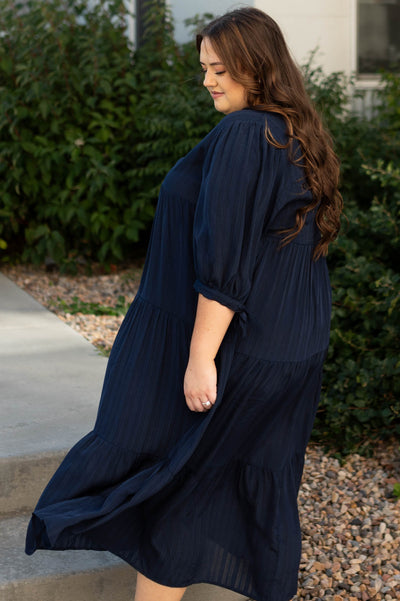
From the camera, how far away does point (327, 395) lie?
3.48m

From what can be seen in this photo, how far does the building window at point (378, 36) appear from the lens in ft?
18.0

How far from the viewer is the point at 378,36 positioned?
554cm

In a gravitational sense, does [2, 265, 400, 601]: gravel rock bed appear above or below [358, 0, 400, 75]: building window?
below

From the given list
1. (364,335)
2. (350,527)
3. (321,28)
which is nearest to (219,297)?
(350,527)

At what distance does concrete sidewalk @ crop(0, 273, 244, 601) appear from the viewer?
7.70ft

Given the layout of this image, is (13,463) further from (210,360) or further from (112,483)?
(210,360)

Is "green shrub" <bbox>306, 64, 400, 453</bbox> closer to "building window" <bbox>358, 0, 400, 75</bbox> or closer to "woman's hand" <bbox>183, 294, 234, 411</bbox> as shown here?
"woman's hand" <bbox>183, 294, 234, 411</bbox>

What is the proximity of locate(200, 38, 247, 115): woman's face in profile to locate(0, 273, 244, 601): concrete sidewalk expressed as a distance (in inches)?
54.9

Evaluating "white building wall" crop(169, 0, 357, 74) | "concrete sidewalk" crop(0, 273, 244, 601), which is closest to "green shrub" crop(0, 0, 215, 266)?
"white building wall" crop(169, 0, 357, 74)

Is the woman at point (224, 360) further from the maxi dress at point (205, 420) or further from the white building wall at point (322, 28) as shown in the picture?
the white building wall at point (322, 28)

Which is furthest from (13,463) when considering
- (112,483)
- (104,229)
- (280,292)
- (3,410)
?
(104,229)

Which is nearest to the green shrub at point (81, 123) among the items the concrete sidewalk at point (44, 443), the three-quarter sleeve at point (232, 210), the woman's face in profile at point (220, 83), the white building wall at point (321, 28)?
the white building wall at point (321, 28)

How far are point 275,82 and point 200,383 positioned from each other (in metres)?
0.69

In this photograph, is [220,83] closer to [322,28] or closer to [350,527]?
[350,527]
